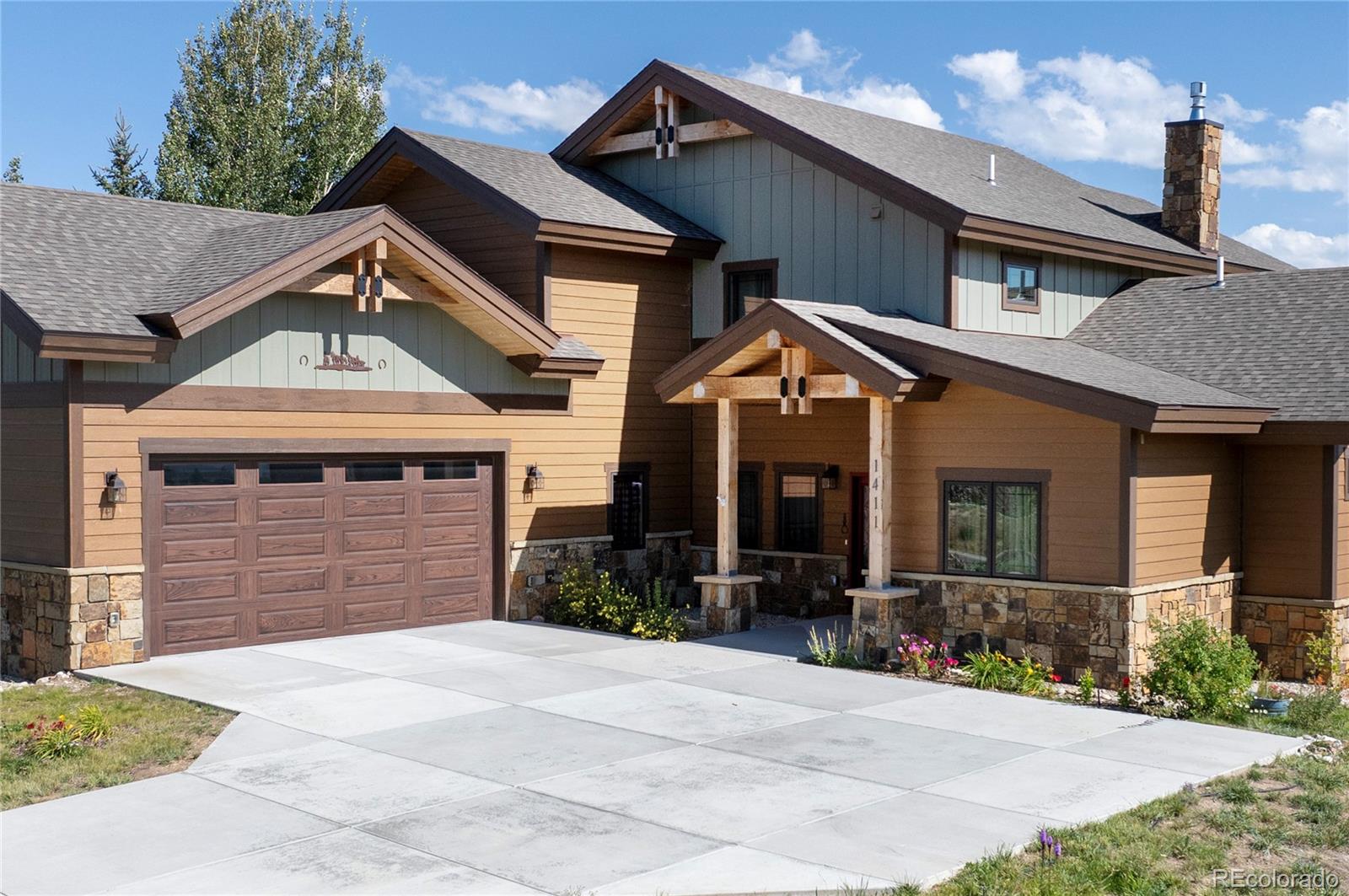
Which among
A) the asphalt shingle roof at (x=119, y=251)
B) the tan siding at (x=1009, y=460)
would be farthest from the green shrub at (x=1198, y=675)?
the asphalt shingle roof at (x=119, y=251)

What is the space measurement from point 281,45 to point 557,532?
25.1 meters

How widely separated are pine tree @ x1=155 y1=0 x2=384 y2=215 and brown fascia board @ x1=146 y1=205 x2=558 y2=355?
22141 mm

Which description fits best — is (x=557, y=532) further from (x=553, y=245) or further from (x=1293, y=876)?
(x=1293, y=876)

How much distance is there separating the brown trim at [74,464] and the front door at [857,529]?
9.72m

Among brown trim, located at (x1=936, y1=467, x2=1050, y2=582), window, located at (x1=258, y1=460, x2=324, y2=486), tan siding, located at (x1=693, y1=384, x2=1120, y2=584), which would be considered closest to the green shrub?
tan siding, located at (x1=693, y1=384, x2=1120, y2=584)

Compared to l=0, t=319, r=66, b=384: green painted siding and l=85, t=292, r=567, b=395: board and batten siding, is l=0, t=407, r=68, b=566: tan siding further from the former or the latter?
l=85, t=292, r=567, b=395: board and batten siding

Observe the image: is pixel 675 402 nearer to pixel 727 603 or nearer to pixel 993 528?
pixel 727 603

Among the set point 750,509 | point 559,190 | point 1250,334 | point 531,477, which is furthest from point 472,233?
point 1250,334

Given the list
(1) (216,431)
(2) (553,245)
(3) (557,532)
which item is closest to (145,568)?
(1) (216,431)

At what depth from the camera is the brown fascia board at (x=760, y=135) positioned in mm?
17469

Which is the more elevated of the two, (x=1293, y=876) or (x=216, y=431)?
(x=216, y=431)

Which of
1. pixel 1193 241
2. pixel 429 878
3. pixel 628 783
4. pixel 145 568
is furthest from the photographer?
pixel 1193 241

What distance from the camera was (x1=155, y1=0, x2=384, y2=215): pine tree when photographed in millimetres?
36906

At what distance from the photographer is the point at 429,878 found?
7.77m
